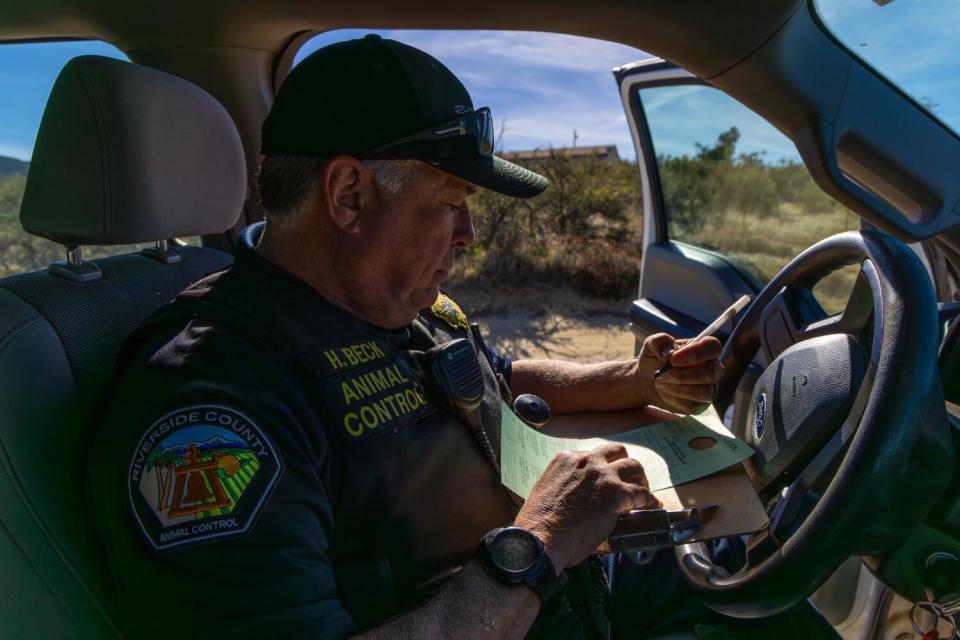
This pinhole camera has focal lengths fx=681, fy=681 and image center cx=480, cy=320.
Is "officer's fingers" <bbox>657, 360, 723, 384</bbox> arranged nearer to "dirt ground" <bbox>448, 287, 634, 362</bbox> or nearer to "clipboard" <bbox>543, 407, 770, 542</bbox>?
"clipboard" <bbox>543, 407, 770, 542</bbox>

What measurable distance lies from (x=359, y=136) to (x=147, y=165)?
0.47m

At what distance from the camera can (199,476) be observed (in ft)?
3.12

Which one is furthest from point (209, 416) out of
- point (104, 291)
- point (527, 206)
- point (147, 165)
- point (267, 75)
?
point (527, 206)

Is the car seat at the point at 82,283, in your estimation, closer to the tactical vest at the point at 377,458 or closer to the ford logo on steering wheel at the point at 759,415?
the tactical vest at the point at 377,458

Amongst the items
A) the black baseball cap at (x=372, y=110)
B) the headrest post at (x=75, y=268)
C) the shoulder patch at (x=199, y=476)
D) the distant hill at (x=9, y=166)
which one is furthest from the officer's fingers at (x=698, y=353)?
the distant hill at (x=9, y=166)

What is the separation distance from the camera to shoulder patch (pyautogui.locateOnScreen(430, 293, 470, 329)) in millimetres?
1711

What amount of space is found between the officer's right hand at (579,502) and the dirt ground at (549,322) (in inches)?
198

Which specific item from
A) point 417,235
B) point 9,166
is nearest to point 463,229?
point 417,235

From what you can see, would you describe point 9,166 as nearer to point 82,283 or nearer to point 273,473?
point 82,283

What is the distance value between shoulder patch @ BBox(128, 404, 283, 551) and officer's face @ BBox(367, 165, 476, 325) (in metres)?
0.42

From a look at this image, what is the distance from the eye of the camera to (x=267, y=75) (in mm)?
2275

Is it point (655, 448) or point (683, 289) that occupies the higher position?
point (655, 448)

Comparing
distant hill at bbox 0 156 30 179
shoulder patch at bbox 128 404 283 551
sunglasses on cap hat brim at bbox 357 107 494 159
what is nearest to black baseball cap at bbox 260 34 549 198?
sunglasses on cap hat brim at bbox 357 107 494 159

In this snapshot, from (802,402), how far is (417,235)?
786mm
